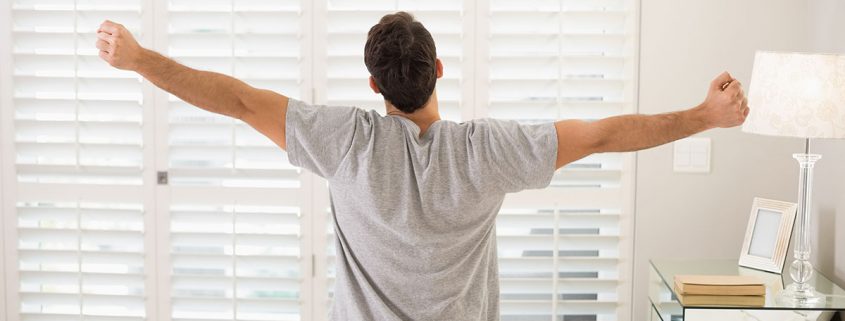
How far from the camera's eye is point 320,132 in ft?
5.38

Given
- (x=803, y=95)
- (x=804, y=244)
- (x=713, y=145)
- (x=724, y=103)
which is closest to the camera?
(x=724, y=103)

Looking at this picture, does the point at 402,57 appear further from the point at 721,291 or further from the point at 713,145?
the point at 713,145

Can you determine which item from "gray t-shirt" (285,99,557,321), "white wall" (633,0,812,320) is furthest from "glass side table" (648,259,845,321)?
"gray t-shirt" (285,99,557,321)

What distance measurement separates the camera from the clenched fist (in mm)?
1596

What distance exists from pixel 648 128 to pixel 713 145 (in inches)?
56.5

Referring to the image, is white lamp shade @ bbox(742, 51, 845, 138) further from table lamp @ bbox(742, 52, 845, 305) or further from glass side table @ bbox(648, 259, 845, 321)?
glass side table @ bbox(648, 259, 845, 321)

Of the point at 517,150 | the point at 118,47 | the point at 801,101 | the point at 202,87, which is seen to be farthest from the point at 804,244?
the point at 118,47

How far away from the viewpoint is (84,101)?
3066 mm

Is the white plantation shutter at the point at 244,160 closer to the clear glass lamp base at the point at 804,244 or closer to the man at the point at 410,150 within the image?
the clear glass lamp base at the point at 804,244

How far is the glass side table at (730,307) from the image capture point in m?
2.37

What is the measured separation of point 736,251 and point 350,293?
67.9 inches

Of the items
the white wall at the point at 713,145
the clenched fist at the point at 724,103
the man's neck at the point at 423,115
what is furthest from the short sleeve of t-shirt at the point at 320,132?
the white wall at the point at 713,145

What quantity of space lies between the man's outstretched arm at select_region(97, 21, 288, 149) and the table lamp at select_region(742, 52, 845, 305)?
1373 millimetres

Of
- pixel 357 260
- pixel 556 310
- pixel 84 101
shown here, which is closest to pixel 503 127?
pixel 357 260
